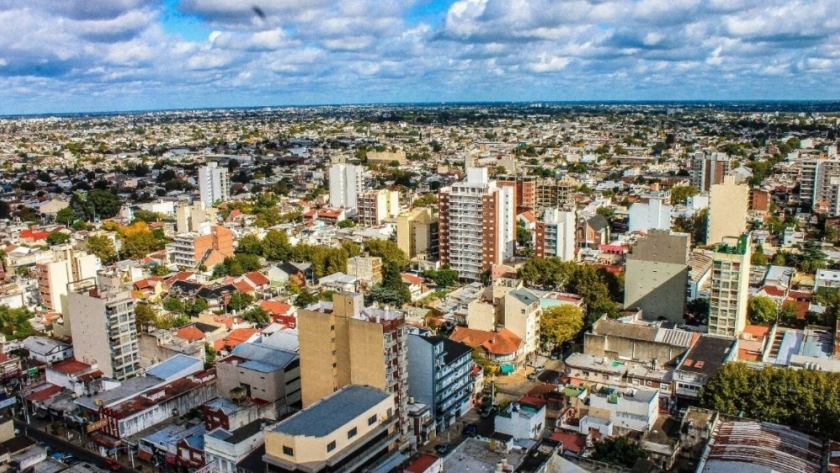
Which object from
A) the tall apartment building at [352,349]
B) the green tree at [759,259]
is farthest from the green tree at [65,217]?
the green tree at [759,259]

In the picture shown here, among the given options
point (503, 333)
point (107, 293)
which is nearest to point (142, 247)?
point (107, 293)

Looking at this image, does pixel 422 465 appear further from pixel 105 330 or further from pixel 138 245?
pixel 138 245

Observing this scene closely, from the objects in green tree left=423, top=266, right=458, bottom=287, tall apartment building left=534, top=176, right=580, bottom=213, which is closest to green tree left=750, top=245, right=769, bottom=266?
green tree left=423, top=266, right=458, bottom=287

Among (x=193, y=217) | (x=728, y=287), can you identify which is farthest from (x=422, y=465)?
(x=193, y=217)

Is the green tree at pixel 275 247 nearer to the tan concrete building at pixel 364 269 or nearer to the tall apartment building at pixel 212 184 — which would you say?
the tan concrete building at pixel 364 269

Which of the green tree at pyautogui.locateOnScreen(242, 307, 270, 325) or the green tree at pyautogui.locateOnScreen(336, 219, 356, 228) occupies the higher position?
the green tree at pyautogui.locateOnScreen(336, 219, 356, 228)

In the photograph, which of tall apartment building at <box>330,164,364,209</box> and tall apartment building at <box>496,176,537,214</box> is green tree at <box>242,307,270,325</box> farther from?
tall apartment building at <box>330,164,364,209</box>
